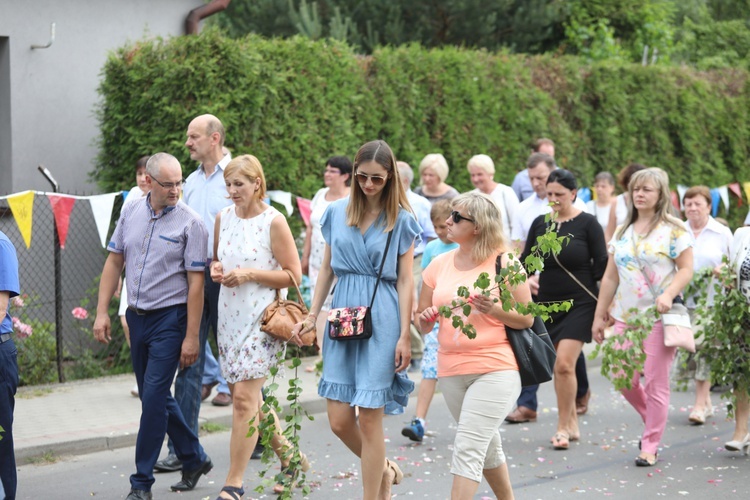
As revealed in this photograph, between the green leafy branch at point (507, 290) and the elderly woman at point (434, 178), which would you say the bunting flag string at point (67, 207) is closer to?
the elderly woman at point (434, 178)

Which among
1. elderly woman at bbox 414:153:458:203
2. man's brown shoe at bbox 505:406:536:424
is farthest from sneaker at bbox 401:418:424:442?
Result: elderly woman at bbox 414:153:458:203

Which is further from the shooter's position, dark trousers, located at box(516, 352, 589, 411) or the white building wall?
the white building wall

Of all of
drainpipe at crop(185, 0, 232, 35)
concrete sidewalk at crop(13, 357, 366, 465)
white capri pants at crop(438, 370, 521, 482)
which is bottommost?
concrete sidewalk at crop(13, 357, 366, 465)

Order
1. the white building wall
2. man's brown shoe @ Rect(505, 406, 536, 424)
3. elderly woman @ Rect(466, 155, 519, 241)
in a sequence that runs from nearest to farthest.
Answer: man's brown shoe @ Rect(505, 406, 536, 424) → elderly woman @ Rect(466, 155, 519, 241) → the white building wall

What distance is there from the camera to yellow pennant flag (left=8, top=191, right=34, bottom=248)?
1002cm

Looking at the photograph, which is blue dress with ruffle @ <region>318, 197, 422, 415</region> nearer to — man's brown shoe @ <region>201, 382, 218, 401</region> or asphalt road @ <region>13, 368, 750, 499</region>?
asphalt road @ <region>13, 368, 750, 499</region>

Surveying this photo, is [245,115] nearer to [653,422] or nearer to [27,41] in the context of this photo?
[27,41]

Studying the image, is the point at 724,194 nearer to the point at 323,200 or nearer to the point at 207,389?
the point at 323,200

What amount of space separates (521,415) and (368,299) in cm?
395

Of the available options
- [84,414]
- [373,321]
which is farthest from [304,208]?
[373,321]

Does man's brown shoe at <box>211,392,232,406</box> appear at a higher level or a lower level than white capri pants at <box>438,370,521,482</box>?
lower

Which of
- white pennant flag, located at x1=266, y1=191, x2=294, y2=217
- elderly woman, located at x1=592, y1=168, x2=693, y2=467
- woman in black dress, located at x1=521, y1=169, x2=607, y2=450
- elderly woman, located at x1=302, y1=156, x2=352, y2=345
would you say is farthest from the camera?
white pennant flag, located at x1=266, y1=191, x2=294, y2=217

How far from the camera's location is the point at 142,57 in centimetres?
1143

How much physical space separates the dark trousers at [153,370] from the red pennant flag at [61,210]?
4.28m
